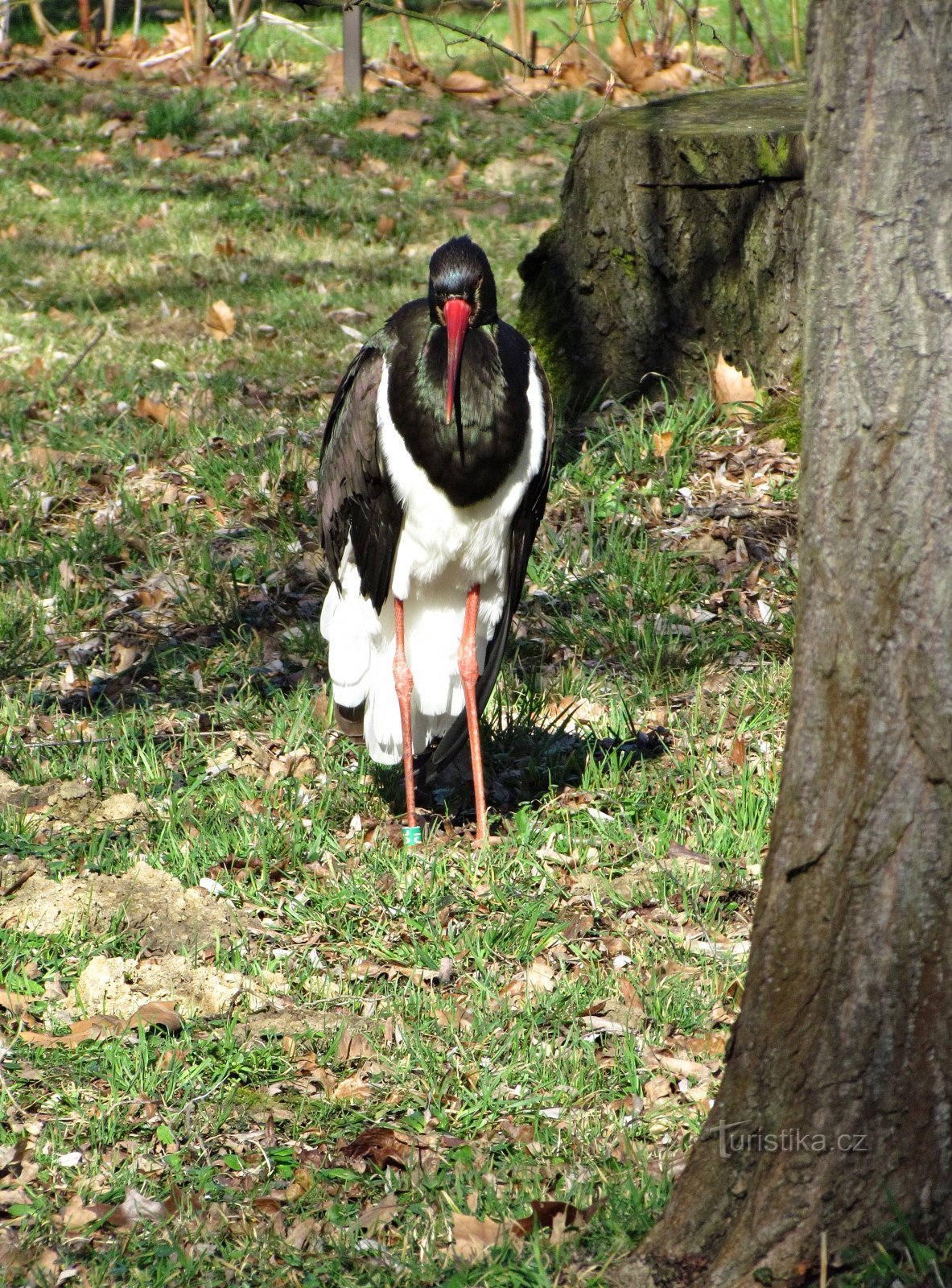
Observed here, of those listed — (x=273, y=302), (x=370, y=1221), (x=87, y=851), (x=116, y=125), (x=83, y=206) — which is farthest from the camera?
(x=116, y=125)

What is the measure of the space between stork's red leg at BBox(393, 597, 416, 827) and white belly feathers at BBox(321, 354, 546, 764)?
0.14 ft

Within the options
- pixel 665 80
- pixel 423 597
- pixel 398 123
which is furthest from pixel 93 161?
pixel 423 597

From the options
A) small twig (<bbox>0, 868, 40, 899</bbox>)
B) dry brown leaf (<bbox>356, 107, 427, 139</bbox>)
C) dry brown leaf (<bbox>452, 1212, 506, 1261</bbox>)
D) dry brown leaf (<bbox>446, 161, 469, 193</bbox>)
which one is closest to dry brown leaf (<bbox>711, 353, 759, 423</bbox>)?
small twig (<bbox>0, 868, 40, 899</bbox>)

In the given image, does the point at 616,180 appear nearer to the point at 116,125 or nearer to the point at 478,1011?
the point at 478,1011

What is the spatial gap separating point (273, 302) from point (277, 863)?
15.3 ft

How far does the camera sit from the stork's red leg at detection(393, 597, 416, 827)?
4055mm

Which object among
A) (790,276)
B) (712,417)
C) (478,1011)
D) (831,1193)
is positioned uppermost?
(790,276)

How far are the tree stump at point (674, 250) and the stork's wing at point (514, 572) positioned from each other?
6.07ft

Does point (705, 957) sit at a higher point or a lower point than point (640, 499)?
lower

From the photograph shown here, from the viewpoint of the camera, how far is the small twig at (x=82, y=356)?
22.1ft

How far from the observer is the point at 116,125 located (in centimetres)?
1039

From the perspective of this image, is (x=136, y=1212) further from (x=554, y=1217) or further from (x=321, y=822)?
(x=321, y=822)

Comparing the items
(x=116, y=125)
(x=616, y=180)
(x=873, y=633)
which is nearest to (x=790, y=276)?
(x=616, y=180)

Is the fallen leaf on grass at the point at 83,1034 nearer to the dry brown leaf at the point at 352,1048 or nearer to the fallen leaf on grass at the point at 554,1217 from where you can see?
the dry brown leaf at the point at 352,1048
